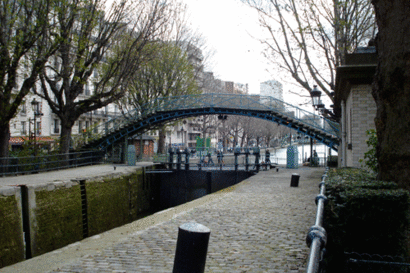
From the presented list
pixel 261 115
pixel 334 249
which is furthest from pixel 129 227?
pixel 261 115

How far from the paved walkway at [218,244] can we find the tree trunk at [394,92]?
A: 190 centimetres

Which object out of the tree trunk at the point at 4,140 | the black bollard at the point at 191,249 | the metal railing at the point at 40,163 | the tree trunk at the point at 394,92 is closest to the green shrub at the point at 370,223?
the black bollard at the point at 191,249

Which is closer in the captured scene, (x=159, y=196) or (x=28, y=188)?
(x=28, y=188)

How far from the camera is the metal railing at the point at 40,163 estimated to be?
17.7 meters

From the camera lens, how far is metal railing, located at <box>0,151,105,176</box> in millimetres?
17719

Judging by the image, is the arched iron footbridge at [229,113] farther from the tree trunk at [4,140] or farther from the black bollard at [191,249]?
the black bollard at [191,249]

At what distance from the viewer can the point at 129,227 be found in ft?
30.7

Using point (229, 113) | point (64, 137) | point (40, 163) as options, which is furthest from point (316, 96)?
point (64, 137)

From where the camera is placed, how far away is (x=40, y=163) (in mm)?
19578

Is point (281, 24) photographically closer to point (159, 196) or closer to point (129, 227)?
point (159, 196)

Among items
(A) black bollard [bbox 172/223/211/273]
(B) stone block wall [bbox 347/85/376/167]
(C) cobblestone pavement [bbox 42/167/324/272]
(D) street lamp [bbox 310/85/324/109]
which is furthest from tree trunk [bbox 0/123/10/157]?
(A) black bollard [bbox 172/223/211/273]

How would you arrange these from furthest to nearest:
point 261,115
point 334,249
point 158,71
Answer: point 158,71 < point 261,115 < point 334,249

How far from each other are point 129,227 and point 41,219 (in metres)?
4.61

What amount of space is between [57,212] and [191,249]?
11073 millimetres
